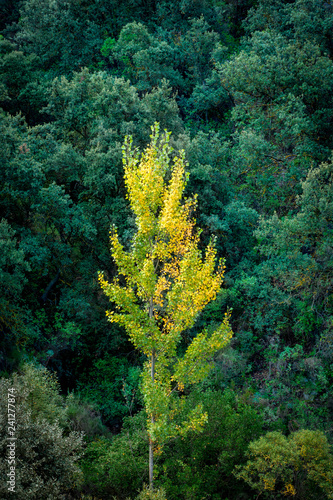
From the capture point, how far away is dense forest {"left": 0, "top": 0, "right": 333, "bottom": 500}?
29.6ft

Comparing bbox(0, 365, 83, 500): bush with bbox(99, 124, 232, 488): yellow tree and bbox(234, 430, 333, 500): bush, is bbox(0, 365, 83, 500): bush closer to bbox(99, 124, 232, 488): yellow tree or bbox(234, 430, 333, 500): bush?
bbox(99, 124, 232, 488): yellow tree

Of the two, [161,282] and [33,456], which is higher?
[161,282]

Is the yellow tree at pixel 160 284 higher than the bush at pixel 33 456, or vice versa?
the yellow tree at pixel 160 284

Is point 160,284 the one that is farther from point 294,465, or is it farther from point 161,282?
point 294,465

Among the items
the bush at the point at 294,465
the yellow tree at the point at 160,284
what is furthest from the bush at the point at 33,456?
the bush at the point at 294,465

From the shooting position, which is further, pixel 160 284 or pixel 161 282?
pixel 161 282

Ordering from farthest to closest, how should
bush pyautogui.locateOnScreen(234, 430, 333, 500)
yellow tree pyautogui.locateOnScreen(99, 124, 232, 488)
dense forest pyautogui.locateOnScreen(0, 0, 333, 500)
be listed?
bush pyautogui.locateOnScreen(234, 430, 333, 500) → dense forest pyautogui.locateOnScreen(0, 0, 333, 500) → yellow tree pyautogui.locateOnScreen(99, 124, 232, 488)

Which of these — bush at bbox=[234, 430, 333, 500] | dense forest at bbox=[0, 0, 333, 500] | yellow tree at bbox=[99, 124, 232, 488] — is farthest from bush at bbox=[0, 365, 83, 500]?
bush at bbox=[234, 430, 333, 500]

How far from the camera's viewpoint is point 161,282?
9.55 m

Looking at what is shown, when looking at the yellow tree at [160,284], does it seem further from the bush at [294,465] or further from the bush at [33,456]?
the bush at [294,465]

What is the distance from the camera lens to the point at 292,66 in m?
17.0

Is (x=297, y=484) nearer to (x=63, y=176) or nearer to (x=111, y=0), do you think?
(x=63, y=176)

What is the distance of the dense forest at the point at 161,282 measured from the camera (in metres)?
9.02

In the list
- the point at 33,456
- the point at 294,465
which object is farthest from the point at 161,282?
the point at 294,465
